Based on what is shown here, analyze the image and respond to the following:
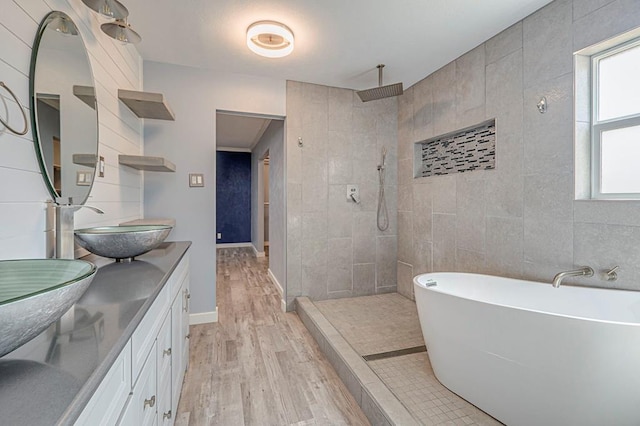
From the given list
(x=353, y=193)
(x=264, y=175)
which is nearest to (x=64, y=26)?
(x=353, y=193)

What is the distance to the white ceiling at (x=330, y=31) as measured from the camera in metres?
2.02

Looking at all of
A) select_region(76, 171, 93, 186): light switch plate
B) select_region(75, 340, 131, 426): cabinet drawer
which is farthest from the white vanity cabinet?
select_region(76, 171, 93, 186): light switch plate

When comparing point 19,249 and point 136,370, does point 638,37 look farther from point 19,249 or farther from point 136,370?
point 19,249

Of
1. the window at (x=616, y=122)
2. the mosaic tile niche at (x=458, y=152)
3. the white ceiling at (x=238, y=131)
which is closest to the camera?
the window at (x=616, y=122)

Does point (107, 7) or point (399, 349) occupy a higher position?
point (107, 7)

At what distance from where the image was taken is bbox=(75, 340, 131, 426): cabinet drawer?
61 centimetres

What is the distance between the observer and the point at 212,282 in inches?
120

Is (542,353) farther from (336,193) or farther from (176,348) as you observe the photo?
(336,193)

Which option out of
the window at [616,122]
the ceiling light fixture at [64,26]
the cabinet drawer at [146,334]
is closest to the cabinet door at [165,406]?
the cabinet drawer at [146,334]

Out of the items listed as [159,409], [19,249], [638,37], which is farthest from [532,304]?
[19,249]

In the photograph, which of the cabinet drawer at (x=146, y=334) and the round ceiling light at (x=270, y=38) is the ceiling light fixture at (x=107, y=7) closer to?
the round ceiling light at (x=270, y=38)

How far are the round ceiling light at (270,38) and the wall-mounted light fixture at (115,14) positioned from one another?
81cm

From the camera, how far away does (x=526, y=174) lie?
216 cm

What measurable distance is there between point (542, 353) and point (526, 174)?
4.26ft
